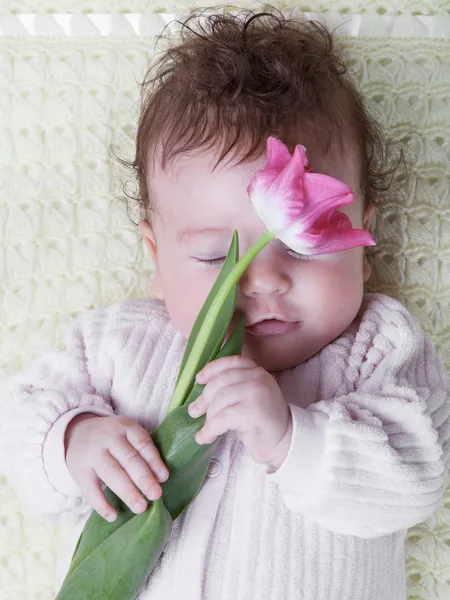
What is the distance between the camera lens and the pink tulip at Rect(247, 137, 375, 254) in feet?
2.68

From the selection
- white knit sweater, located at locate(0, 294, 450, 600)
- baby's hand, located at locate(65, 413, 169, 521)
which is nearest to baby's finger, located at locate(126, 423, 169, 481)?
baby's hand, located at locate(65, 413, 169, 521)

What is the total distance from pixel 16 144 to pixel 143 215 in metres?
0.27

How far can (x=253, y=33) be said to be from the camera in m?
1.24

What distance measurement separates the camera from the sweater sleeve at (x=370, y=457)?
3.20 ft

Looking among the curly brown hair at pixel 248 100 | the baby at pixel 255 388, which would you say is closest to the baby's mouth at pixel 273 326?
the baby at pixel 255 388

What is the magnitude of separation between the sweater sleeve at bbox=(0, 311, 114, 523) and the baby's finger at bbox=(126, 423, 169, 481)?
0.11 metres

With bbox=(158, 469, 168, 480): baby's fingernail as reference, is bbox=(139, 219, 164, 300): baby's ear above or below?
above

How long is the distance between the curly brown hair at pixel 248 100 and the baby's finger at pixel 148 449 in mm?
337

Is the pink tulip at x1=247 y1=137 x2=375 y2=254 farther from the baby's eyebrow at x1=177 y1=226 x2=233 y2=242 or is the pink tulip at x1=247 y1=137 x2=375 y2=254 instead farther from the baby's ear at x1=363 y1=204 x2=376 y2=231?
the baby's ear at x1=363 y1=204 x2=376 y2=231

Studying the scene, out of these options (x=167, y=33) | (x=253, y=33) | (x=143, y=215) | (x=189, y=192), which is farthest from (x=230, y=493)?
(x=167, y=33)

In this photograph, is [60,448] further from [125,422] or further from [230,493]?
[230,493]

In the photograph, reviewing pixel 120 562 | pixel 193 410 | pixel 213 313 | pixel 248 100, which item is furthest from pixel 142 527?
pixel 248 100

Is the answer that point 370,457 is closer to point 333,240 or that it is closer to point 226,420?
point 226,420

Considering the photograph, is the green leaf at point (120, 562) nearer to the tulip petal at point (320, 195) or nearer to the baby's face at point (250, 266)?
the baby's face at point (250, 266)
